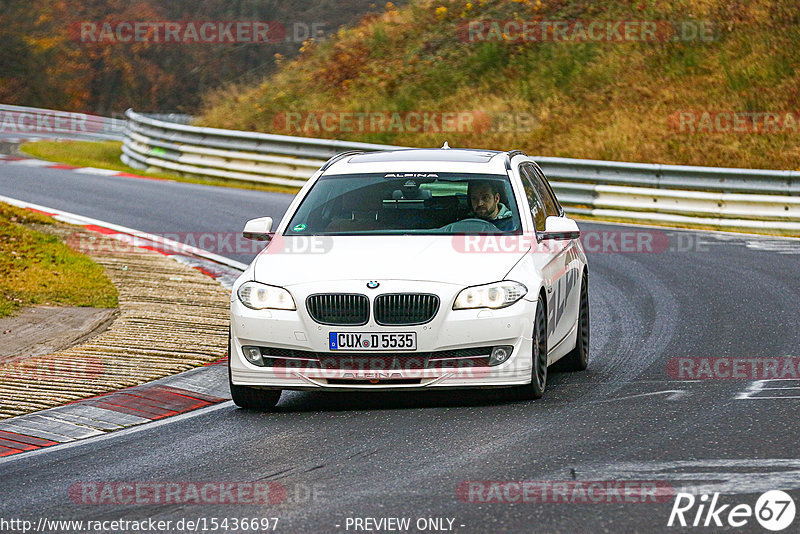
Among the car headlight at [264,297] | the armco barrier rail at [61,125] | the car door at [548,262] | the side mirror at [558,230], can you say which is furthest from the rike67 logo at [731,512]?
the armco barrier rail at [61,125]

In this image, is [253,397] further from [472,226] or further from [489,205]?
[489,205]

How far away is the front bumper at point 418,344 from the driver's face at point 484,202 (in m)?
1.26

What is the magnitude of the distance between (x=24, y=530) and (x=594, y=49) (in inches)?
1086

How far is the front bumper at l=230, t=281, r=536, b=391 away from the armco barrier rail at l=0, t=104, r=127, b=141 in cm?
3195

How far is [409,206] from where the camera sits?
30.5 feet

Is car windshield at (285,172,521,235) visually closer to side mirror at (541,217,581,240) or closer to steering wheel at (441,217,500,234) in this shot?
steering wheel at (441,217,500,234)

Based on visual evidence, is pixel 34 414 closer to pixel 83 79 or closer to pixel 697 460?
pixel 697 460

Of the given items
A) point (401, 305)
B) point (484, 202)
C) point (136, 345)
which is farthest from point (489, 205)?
point (136, 345)

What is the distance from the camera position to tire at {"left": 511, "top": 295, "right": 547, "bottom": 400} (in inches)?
324

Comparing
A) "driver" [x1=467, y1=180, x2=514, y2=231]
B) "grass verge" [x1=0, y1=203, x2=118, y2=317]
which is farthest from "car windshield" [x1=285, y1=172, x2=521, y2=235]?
"grass verge" [x1=0, y1=203, x2=118, y2=317]

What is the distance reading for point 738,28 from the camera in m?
30.7

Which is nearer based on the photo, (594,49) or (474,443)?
(474,443)

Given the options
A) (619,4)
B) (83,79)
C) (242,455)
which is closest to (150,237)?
(242,455)

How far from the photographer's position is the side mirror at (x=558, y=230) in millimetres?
9000
